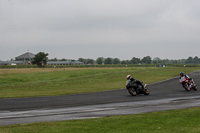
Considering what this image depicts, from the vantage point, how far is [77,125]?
11484 mm

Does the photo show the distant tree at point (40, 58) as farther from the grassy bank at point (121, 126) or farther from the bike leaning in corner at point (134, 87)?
the grassy bank at point (121, 126)

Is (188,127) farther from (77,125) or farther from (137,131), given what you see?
(77,125)

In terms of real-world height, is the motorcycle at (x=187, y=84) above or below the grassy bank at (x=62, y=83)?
above

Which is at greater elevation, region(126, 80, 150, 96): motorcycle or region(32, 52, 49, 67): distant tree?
region(32, 52, 49, 67): distant tree

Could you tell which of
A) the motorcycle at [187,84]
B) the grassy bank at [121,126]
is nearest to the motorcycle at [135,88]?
the motorcycle at [187,84]

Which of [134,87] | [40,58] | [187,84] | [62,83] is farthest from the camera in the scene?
[40,58]

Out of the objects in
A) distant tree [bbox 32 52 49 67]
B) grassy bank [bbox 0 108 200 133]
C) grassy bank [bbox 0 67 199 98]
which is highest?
distant tree [bbox 32 52 49 67]

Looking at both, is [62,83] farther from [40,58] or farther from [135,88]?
[40,58]

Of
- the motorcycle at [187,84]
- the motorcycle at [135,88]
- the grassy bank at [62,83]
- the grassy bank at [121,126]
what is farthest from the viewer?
the grassy bank at [62,83]

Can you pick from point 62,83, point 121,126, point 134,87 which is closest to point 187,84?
point 134,87

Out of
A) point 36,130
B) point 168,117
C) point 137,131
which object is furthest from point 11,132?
point 168,117

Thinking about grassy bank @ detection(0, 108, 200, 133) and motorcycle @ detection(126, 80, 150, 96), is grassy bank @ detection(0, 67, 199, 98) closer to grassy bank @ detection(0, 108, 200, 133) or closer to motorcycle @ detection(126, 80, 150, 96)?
motorcycle @ detection(126, 80, 150, 96)

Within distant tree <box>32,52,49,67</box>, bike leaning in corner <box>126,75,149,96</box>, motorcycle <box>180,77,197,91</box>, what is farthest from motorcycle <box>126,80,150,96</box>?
distant tree <box>32,52,49,67</box>

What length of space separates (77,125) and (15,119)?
133 inches
